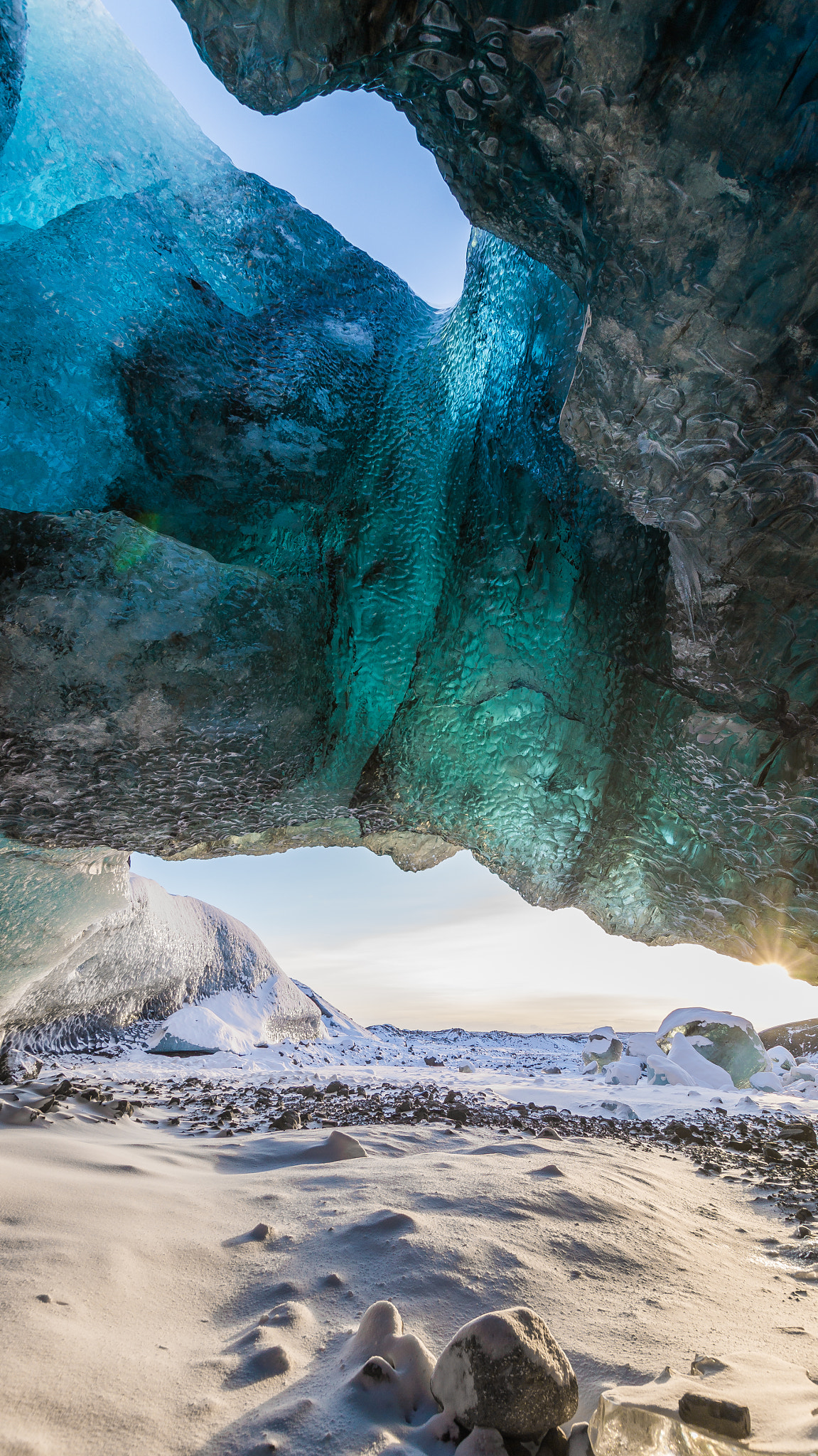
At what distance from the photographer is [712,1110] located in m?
5.42

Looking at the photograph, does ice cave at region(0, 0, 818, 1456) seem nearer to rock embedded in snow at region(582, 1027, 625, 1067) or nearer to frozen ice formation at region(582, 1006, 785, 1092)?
frozen ice formation at region(582, 1006, 785, 1092)

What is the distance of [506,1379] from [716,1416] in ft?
1.03

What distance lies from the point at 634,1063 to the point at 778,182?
7.81m

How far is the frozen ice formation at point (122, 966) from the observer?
521 cm

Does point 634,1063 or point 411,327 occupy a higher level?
point 411,327

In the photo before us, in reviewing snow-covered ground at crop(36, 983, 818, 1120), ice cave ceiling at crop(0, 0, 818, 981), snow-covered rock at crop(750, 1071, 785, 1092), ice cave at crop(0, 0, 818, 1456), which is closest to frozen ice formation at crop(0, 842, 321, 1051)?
snow-covered ground at crop(36, 983, 818, 1120)

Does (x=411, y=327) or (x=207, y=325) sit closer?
(x=207, y=325)

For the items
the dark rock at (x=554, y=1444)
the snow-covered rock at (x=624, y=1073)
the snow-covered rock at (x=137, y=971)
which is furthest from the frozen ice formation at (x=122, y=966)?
the dark rock at (x=554, y=1444)

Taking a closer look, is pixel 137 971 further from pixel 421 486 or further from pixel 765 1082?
pixel 421 486

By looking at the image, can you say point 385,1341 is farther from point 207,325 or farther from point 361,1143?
point 207,325

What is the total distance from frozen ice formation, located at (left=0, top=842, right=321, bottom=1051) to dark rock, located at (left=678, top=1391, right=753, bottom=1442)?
4687mm

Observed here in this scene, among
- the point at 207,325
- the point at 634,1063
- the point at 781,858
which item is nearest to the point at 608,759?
the point at 781,858

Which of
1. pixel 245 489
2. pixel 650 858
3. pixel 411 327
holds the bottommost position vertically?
pixel 650 858

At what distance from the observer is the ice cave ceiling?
1.95m
